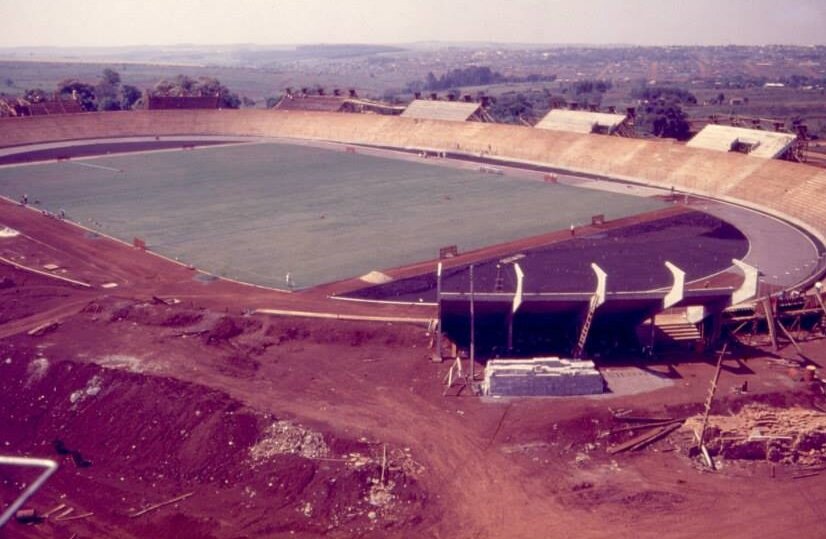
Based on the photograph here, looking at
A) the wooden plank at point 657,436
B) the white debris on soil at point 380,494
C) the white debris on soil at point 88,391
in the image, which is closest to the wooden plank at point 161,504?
the white debris on soil at point 380,494

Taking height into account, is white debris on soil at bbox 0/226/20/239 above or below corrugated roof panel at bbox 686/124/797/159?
below

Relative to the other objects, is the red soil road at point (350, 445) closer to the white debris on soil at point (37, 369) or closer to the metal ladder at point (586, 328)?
the white debris on soil at point (37, 369)

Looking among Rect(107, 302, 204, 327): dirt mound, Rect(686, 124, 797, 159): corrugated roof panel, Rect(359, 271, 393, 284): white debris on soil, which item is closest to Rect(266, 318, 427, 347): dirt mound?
Rect(107, 302, 204, 327): dirt mound

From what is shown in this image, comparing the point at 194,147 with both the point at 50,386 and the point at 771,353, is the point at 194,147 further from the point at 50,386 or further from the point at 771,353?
the point at 771,353

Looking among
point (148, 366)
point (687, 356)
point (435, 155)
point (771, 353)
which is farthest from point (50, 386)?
point (435, 155)

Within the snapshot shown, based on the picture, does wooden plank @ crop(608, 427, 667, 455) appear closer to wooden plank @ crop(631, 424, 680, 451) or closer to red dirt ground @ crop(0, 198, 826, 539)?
wooden plank @ crop(631, 424, 680, 451)

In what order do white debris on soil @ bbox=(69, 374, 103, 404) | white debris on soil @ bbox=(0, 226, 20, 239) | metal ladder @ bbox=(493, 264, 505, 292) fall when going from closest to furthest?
white debris on soil @ bbox=(69, 374, 103, 404) < metal ladder @ bbox=(493, 264, 505, 292) < white debris on soil @ bbox=(0, 226, 20, 239)
